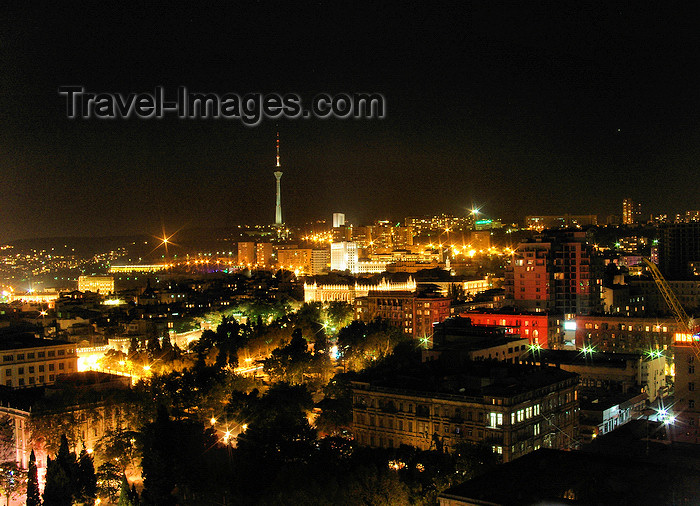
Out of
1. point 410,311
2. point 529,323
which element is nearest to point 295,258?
point 410,311

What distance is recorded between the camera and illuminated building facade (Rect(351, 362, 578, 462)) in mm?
19078

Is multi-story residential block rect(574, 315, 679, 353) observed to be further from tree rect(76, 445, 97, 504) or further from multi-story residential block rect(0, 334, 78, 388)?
tree rect(76, 445, 97, 504)

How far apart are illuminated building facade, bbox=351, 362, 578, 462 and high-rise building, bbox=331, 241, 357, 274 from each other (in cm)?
5061

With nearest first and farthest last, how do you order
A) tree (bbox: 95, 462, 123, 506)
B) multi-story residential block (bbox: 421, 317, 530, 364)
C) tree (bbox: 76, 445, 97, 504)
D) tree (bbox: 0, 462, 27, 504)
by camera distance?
tree (bbox: 76, 445, 97, 504) < tree (bbox: 95, 462, 123, 506) < tree (bbox: 0, 462, 27, 504) < multi-story residential block (bbox: 421, 317, 530, 364)

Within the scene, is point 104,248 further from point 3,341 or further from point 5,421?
point 5,421

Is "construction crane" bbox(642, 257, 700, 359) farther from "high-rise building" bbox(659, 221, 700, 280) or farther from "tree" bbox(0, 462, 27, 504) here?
"tree" bbox(0, 462, 27, 504)

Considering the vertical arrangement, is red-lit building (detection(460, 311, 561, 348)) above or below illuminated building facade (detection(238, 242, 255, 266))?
below

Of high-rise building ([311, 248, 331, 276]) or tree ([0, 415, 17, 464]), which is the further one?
high-rise building ([311, 248, 331, 276])

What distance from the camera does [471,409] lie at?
19375 mm

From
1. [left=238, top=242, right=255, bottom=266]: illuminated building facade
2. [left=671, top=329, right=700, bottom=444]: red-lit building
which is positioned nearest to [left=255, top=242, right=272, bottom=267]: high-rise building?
[left=238, top=242, right=255, bottom=266]: illuminated building facade

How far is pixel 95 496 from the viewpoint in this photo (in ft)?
57.6

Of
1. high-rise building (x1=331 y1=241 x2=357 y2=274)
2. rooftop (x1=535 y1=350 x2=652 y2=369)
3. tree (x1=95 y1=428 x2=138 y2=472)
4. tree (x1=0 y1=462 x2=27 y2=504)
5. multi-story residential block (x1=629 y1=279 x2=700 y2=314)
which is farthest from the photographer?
high-rise building (x1=331 y1=241 x2=357 y2=274)

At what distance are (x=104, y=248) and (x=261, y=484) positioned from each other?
420ft

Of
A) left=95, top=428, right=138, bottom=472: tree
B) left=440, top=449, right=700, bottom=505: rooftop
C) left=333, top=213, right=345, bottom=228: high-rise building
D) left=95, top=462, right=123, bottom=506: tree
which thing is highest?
left=333, top=213, right=345, bottom=228: high-rise building
